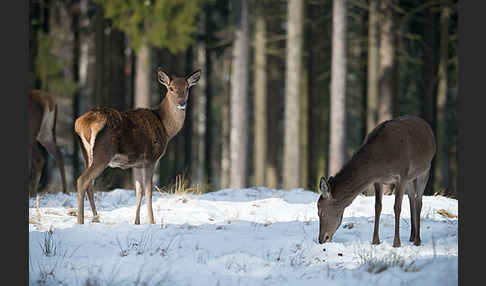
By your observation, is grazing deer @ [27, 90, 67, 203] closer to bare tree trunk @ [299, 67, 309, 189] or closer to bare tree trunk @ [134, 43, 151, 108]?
bare tree trunk @ [134, 43, 151, 108]

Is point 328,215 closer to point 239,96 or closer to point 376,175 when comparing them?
point 376,175

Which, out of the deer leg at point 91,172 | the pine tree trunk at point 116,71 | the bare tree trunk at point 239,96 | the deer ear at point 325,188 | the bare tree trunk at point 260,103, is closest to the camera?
the deer ear at point 325,188

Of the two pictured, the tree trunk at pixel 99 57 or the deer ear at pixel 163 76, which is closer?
the deer ear at pixel 163 76

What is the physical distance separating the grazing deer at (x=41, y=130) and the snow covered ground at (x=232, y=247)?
117 cm

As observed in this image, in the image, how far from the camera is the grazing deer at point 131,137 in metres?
7.78

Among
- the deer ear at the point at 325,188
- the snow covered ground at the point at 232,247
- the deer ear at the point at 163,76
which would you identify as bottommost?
the snow covered ground at the point at 232,247

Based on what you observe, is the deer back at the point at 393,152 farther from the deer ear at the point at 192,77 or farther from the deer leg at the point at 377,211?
the deer ear at the point at 192,77

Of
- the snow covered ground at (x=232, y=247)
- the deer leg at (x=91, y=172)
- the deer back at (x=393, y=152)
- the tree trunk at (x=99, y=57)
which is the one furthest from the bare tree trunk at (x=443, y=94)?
the deer leg at (x=91, y=172)

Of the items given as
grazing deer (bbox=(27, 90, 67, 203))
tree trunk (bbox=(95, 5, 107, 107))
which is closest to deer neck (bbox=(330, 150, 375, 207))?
grazing deer (bbox=(27, 90, 67, 203))

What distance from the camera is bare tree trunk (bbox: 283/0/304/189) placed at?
16.7m

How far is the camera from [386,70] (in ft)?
54.0

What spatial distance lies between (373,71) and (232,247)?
11.5 metres

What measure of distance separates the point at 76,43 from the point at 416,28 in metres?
11.8

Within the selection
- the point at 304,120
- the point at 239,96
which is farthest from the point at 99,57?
the point at 304,120
